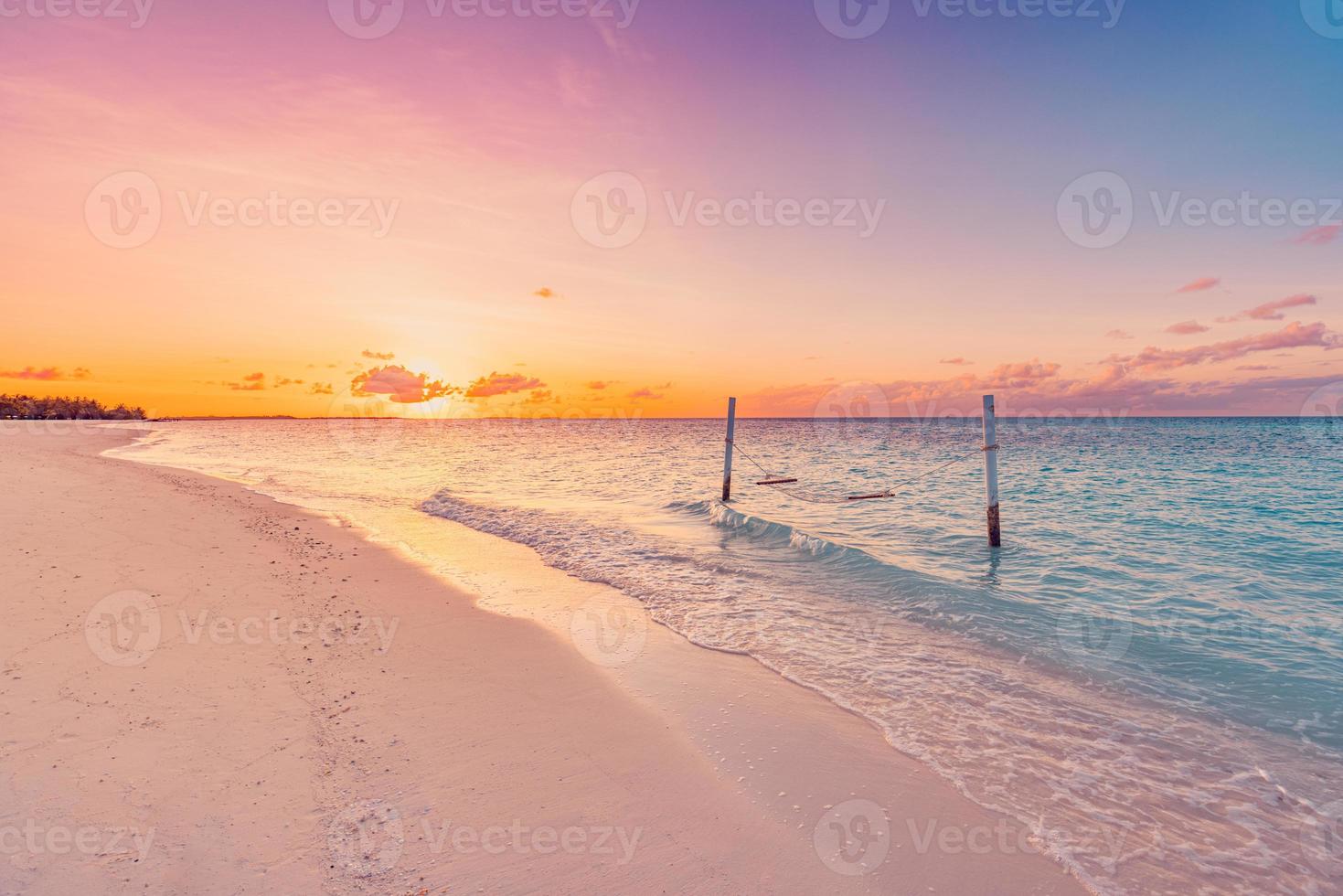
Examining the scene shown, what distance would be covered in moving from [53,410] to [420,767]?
12022 cm

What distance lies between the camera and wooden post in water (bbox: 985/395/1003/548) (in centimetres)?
1439

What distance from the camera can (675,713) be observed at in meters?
5.84

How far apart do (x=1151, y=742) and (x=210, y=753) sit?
824cm

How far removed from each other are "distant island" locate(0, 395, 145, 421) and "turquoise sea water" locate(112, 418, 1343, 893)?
9105cm

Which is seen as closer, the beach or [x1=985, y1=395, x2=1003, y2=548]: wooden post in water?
the beach

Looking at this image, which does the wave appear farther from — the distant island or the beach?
the distant island

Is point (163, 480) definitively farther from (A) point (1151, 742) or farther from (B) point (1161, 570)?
(B) point (1161, 570)

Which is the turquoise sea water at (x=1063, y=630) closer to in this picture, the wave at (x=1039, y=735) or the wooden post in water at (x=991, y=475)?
the wave at (x=1039, y=735)

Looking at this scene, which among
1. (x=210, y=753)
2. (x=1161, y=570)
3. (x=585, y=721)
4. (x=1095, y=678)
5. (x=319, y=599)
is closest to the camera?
(x=210, y=753)

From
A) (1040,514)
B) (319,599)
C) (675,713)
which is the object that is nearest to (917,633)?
(675,713)

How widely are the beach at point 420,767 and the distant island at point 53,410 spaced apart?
102 metres

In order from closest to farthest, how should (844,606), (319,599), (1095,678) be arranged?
(1095,678) → (319,599) → (844,606)

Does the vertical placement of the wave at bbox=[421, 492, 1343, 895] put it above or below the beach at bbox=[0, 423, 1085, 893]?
below

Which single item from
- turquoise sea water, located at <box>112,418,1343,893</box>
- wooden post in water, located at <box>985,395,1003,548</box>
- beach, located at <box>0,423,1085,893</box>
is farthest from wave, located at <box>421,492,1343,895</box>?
wooden post in water, located at <box>985,395,1003,548</box>
